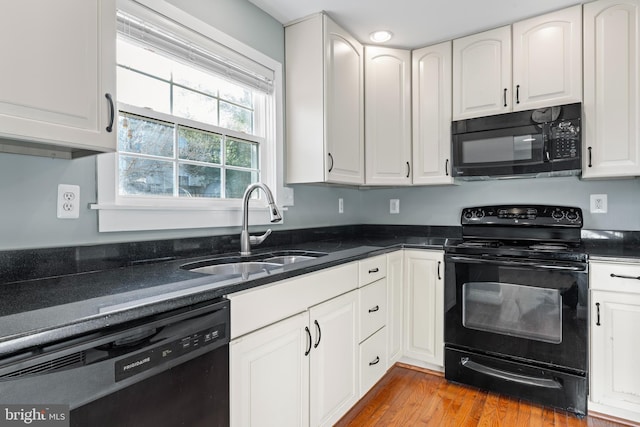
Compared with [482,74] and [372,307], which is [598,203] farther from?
[372,307]

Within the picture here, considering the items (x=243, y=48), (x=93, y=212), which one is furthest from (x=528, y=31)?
(x=93, y=212)

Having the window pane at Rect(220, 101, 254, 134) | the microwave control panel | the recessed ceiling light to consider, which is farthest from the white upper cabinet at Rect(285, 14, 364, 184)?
the microwave control panel

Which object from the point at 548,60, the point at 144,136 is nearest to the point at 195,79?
the point at 144,136

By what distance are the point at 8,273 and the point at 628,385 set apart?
2.79 metres

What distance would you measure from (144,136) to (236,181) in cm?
59

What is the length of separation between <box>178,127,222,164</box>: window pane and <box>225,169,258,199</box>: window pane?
12 cm

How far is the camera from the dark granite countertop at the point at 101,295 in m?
0.74

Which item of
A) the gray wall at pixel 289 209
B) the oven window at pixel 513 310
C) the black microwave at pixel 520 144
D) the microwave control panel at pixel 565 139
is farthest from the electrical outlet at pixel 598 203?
the oven window at pixel 513 310

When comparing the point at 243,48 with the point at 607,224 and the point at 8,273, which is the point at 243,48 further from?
the point at 607,224

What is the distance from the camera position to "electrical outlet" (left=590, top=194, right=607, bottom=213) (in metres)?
2.29

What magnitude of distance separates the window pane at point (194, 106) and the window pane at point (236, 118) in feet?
0.18

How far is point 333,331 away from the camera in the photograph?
5.59 feet

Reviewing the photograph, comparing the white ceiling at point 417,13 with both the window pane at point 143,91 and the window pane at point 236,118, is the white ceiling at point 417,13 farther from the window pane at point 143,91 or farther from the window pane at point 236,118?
the window pane at point 143,91

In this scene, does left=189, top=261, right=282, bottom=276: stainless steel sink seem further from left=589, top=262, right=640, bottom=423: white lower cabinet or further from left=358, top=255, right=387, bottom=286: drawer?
left=589, top=262, right=640, bottom=423: white lower cabinet
